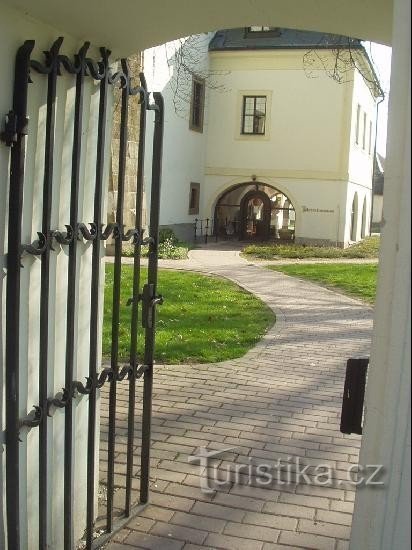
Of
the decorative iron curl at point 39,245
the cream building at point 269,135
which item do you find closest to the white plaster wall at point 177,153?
the cream building at point 269,135

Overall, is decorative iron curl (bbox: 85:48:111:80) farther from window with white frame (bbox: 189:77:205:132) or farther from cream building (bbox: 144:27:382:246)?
window with white frame (bbox: 189:77:205:132)

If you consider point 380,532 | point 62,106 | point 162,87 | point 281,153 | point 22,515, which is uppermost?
point 162,87

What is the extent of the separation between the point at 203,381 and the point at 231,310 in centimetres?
456

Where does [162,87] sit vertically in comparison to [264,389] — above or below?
above

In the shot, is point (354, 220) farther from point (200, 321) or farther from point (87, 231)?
point (87, 231)

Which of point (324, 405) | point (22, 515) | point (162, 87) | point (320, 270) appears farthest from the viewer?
point (162, 87)

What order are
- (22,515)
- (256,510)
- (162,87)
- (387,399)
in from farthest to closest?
1. (162,87)
2. (256,510)
3. (22,515)
4. (387,399)

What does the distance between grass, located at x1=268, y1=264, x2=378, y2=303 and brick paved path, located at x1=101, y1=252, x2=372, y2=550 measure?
554cm

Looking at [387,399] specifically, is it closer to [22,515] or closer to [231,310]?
[22,515]

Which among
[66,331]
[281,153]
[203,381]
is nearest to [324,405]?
[203,381]

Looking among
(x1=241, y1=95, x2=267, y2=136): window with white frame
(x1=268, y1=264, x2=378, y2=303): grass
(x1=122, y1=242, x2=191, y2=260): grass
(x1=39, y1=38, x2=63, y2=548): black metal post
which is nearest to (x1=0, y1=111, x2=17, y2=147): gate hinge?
(x1=39, y1=38, x2=63, y2=548): black metal post

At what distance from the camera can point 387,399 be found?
1613 millimetres

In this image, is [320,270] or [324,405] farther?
[320,270]

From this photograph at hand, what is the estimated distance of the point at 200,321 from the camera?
1005 centimetres
